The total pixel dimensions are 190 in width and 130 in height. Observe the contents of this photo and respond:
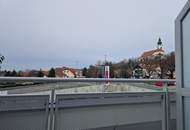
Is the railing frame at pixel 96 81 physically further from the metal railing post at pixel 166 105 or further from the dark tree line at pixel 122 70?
the dark tree line at pixel 122 70

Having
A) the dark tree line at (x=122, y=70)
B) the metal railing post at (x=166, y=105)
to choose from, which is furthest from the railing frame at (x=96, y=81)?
the dark tree line at (x=122, y=70)

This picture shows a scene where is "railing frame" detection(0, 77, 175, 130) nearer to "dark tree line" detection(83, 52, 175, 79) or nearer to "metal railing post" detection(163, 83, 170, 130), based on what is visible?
"metal railing post" detection(163, 83, 170, 130)

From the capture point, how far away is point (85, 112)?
266cm

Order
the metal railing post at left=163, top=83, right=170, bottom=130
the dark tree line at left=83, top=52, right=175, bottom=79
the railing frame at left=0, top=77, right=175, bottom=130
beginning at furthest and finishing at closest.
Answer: the dark tree line at left=83, top=52, right=175, bottom=79 → the metal railing post at left=163, top=83, right=170, bottom=130 → the railing frame at left=0, top=77, right=175, bottom=130

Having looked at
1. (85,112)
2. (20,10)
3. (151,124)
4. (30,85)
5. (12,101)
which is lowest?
(151,124)

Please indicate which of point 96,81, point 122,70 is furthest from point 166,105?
point 122,70

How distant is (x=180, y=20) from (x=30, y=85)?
6.00 feet

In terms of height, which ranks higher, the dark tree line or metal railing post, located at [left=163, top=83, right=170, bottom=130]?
the dark tree line

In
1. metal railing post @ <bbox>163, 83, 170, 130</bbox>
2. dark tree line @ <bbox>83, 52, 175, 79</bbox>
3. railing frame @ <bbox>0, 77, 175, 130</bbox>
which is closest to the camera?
railing frame @ <bbox>0, 77, 175, 130</bbox>

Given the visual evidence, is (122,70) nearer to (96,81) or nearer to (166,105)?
(166,105)

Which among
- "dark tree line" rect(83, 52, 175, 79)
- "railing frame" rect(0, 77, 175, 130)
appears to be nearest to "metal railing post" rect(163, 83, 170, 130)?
"railing frame" rect(0, 77, 175, 130)

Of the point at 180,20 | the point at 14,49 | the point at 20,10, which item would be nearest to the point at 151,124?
the point at 180,20

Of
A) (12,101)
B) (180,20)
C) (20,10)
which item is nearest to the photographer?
(12,101)

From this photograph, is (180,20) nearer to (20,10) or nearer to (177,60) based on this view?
(177,60)
